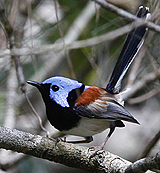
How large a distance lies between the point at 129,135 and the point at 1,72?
2.95 m

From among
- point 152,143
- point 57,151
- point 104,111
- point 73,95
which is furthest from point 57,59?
point 57,151

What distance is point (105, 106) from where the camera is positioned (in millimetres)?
3219

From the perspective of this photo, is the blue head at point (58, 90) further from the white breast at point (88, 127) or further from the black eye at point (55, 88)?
the white breast at point (88, 127)

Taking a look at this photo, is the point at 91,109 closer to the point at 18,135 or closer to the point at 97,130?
the point at 97,130

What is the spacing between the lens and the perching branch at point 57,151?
2.55m

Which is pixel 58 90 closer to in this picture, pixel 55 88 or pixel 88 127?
pixel 55 88

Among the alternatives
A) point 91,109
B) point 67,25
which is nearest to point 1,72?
point 67,25

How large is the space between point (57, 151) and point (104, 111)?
30.2 inches

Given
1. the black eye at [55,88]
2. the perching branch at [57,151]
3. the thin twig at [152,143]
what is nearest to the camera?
the perching branch at [57,151]

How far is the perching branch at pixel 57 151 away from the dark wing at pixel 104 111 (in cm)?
46

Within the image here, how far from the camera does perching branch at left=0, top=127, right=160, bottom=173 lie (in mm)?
2551

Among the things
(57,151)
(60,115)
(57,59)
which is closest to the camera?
(57,151)

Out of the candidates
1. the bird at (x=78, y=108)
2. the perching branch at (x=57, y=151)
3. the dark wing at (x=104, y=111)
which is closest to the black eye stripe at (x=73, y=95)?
the bird at (x=78, y=108)

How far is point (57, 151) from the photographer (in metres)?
2.65
